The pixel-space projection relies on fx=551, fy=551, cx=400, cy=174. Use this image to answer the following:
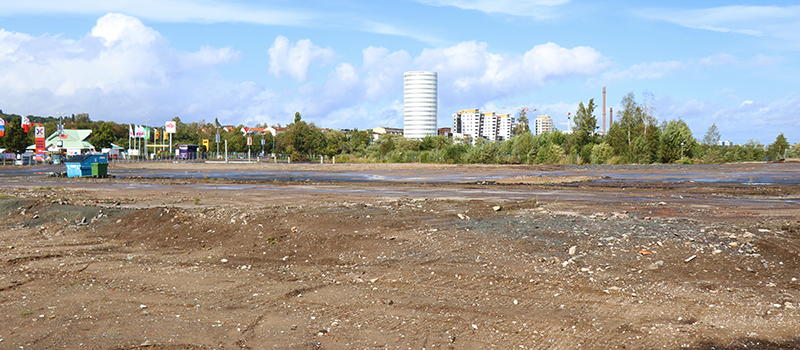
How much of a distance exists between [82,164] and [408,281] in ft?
111

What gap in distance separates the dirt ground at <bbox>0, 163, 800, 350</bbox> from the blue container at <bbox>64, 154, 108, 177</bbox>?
23959 mm

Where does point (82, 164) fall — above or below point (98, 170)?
above

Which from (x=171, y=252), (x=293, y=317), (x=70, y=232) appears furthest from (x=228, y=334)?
(x=70, y=232)

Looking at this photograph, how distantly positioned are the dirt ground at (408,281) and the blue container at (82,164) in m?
24.0

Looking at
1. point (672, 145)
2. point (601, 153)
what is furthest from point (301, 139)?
point (672, 145)

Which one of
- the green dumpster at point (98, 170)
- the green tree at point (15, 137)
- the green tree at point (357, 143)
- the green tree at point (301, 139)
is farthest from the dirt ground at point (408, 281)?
the green tree at point (357, 143)

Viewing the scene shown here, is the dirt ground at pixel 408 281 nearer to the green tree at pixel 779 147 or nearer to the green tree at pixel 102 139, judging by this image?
the green tree at pixel 779 147

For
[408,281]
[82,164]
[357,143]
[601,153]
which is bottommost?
[408,281]

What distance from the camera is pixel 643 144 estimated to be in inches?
2499

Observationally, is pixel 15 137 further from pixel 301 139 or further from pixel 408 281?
pixel 408 281

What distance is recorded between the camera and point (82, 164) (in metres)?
34.9

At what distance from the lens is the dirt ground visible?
5805mm

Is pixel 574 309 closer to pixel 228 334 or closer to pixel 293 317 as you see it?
pixel 293 317

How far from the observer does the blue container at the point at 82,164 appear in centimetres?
3475
